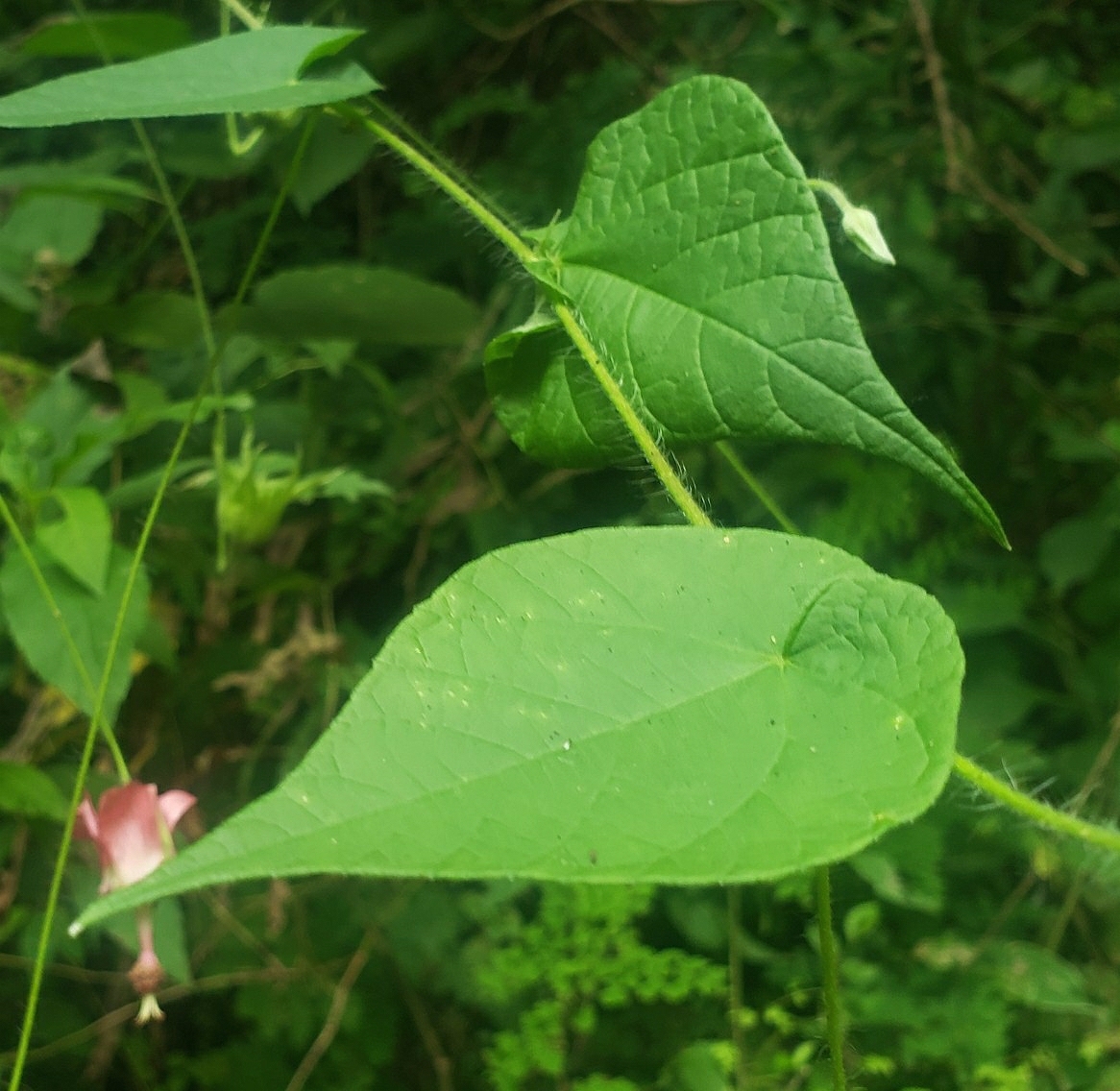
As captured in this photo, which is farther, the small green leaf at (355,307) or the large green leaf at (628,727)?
the small green leaf at (355,307)

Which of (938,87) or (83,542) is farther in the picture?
(938,87)

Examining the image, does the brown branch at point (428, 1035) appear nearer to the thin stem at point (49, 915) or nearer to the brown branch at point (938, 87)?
the thin stem at point (49, 915)

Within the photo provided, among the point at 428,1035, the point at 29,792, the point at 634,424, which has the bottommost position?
the point at 428,1035

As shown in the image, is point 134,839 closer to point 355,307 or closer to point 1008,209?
point 355,307

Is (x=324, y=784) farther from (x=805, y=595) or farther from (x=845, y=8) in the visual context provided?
(x=845, y=8)

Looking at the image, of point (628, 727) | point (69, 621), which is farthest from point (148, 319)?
point (628, 727)

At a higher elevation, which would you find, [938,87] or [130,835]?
[938,87]

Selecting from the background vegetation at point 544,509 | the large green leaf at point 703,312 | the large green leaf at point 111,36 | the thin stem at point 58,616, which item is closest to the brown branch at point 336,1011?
the background vegetation at point 544,509
